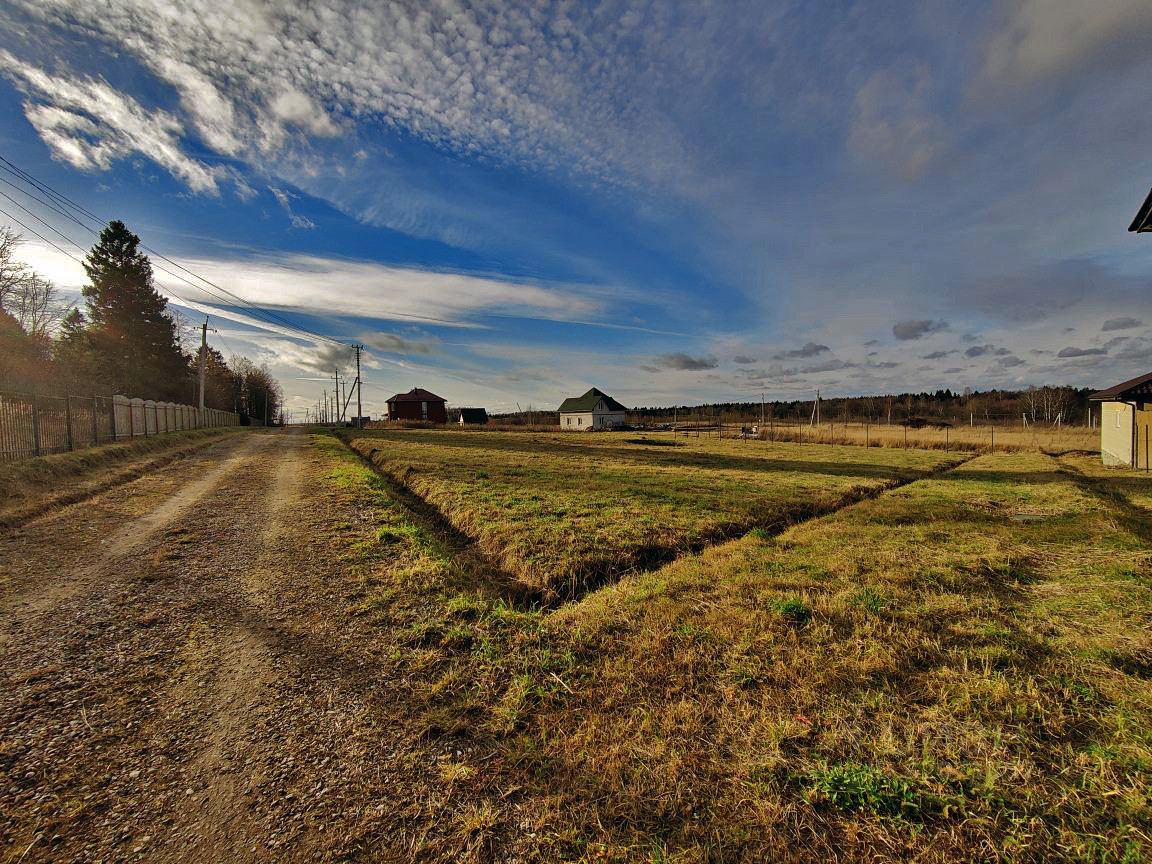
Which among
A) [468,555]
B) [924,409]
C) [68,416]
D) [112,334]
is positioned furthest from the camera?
[924,409]

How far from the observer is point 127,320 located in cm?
3875

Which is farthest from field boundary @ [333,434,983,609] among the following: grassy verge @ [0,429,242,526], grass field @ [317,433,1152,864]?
grassy verge @ [0,429,242,526]

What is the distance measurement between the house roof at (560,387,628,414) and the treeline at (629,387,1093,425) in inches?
1122

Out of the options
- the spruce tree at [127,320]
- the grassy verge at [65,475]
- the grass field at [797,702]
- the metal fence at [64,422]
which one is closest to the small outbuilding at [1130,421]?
the grass field at [797,702]

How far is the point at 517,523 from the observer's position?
27.8ft

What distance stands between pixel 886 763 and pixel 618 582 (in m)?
3.78

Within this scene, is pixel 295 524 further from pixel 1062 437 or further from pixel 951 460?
pixel 1062 437

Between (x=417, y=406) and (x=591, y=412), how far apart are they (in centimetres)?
3186

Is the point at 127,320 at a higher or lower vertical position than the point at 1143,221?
higher

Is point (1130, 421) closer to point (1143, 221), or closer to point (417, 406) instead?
point (1143, 221)

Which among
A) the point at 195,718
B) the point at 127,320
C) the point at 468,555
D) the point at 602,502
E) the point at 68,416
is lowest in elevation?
the point at 468,555

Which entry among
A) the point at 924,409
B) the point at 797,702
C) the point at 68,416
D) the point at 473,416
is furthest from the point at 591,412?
the point at 924,409

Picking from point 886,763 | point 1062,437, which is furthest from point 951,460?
point 886,763

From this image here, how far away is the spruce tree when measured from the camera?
37062 millimetres
